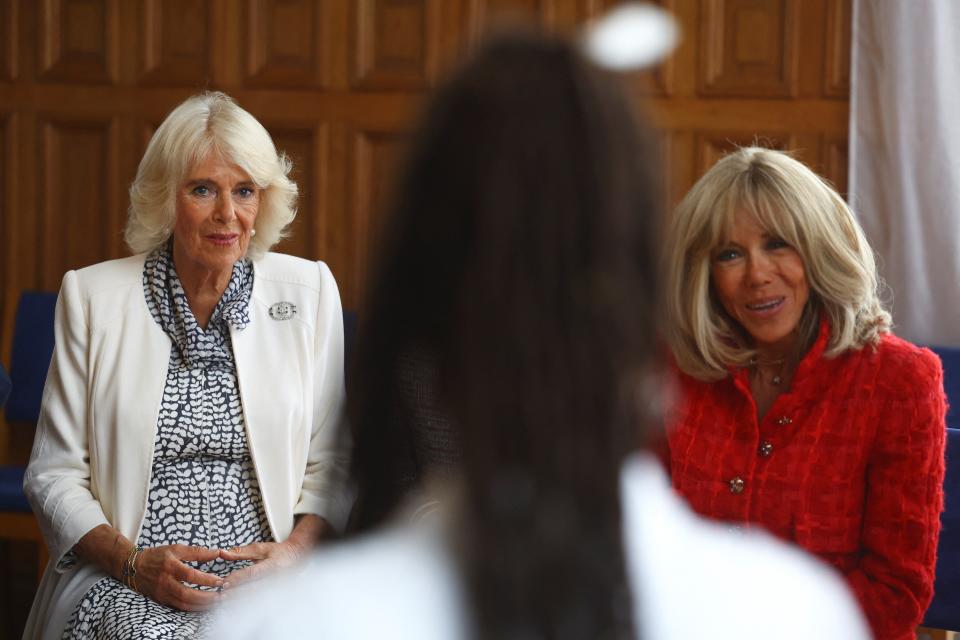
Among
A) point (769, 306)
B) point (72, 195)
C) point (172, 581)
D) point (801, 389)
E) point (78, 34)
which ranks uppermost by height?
point (78, 34)

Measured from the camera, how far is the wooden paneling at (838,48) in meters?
3.69

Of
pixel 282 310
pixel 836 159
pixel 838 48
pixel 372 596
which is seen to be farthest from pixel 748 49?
pixel 372 596

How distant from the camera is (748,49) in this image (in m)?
3.77

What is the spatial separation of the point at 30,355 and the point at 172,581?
6.56 ft

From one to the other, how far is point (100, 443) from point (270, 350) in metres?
0.43

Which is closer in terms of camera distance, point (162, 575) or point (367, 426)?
point (367, 426)

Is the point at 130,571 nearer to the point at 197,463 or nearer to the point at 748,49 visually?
the point at 197,463

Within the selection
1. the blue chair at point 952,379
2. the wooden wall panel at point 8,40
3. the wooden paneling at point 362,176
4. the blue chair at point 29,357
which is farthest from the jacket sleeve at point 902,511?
the wooden wall panel at point 8,40

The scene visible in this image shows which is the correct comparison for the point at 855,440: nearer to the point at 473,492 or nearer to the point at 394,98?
the point at 473,492

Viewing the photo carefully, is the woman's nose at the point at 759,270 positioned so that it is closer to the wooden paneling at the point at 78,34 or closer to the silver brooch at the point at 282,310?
the silver brooch at the point at 282,310

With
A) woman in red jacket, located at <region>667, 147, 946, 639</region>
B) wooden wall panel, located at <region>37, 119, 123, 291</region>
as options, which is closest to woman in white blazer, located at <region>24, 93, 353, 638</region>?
woman in red jacket, located at <region>667, 147, 946, 639</region>

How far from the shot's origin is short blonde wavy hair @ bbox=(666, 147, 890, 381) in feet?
6.88

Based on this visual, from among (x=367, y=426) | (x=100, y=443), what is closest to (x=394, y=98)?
(x=100, y=443)

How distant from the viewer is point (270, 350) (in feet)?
8.64
